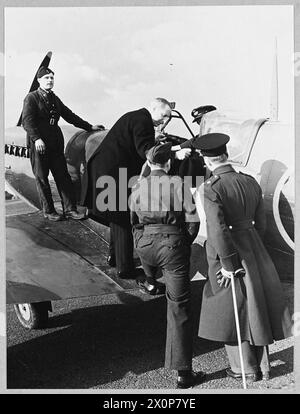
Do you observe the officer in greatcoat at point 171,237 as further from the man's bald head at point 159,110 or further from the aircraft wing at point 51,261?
the aircraft wing at point 51,261

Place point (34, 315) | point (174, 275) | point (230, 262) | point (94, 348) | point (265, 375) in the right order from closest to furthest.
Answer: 1. point (230, 262)
2. point (174, 275)
3. point (265, 375)
4. point (94, 348)
5. point (34, 315)

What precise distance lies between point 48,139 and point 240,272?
162cm

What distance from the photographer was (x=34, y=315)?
18.1 ft

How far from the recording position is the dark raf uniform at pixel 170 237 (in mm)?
4242

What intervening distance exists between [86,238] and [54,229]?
248 millimetres

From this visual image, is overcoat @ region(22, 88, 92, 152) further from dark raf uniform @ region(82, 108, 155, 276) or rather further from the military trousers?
the military trousers

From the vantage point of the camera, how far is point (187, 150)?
175 inches

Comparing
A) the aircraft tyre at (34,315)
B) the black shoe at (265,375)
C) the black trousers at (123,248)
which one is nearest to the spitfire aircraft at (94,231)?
the black trousers at (123,248)

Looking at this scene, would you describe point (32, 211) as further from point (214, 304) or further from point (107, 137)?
point (214, 304)

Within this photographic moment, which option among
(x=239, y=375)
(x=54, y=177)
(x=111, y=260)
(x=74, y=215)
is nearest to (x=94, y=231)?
(x=74, y=215)

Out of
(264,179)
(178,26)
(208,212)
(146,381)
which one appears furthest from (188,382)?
(178,26)

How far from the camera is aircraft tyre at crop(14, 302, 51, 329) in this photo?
550cm

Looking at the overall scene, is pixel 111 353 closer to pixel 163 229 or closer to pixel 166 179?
pixel 163 229

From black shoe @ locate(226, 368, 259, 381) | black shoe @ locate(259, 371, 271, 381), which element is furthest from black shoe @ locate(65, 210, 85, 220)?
black shoe @ locate(259, 371, 271, 381)
